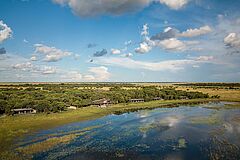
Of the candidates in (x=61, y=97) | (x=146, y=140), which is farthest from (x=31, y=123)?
(x=61, y=97)

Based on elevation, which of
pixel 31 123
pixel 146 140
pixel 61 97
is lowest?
pixel 146 140

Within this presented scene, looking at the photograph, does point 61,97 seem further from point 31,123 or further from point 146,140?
point 146,140

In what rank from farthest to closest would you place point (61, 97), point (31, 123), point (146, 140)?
1. point (61, 97)
2. point (31, 123)
3. point (146, 140)

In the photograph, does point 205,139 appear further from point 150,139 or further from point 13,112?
point 13,112

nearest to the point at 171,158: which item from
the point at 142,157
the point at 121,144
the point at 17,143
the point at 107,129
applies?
the point at 142,157

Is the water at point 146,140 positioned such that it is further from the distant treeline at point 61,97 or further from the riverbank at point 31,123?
the distant treeline at point 61,97

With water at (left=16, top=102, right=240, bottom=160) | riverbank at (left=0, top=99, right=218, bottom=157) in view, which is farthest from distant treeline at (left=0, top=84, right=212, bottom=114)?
water at (left=16, top=102, right=240, bottom=160)

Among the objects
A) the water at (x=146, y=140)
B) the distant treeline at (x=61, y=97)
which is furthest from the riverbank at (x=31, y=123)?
the distant treeline at (x=61, y=97)

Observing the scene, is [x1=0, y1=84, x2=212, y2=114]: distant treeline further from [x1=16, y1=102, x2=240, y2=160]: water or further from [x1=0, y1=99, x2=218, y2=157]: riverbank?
[x1=16, y1=102, x2=240, y2=160]: water
